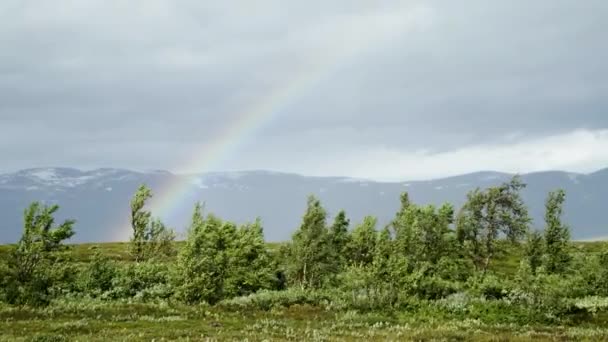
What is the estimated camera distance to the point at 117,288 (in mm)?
56500

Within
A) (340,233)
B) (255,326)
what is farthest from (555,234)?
(255,326)

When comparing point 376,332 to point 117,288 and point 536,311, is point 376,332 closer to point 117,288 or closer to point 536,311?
point 536,311

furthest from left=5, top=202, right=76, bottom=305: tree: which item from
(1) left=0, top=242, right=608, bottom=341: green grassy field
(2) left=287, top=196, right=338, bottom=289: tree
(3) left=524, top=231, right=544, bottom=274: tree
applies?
(3) left=524, top=231, right=544, bottom=274: tree

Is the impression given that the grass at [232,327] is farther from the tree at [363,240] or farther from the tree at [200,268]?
the tree at [363,240]

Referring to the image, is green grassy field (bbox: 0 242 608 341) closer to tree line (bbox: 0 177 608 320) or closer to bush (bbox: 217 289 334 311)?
bush (bbox: 217 289 334 311)

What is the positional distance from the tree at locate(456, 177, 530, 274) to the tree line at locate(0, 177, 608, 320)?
13 centimetres

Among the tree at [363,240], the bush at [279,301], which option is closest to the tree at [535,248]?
the tree at [363,240]

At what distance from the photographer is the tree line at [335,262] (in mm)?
42656

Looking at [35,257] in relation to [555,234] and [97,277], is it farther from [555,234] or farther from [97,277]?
[555,234]

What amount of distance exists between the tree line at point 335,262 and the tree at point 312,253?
0.42ft

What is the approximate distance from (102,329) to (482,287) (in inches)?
1321

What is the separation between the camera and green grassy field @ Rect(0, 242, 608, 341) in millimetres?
24078

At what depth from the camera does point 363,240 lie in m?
84.4

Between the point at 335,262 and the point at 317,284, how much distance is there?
3.93 metres
